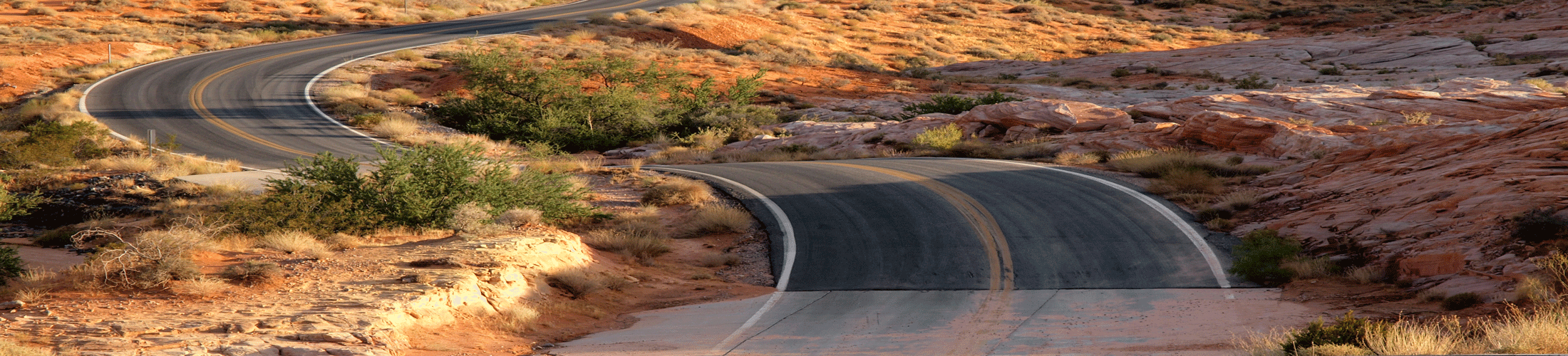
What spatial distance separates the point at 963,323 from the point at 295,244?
830 centimetres

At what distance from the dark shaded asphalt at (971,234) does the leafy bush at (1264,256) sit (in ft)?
1.57

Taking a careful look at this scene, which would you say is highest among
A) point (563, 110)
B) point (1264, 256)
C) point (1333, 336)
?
point (1333, 336)

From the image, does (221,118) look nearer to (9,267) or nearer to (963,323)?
(9,267)

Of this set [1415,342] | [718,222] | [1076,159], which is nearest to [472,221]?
[718,222]

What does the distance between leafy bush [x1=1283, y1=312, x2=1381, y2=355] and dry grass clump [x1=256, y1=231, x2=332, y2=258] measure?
34.3ft

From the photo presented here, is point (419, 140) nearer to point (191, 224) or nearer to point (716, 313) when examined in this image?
point (191, 224)

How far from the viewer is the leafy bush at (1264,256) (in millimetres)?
10680

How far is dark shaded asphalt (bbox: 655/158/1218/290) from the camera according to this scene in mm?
11289

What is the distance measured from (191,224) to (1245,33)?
5978 cm

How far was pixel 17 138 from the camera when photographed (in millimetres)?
21078

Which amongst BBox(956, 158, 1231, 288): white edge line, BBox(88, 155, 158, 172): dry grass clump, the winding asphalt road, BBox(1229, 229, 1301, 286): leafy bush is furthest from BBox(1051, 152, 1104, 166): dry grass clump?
BBox(88, 155, 158, 172): dry grass clump

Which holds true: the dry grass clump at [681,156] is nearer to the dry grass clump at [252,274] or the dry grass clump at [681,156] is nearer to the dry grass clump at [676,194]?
the dry grass clump at [676,194]

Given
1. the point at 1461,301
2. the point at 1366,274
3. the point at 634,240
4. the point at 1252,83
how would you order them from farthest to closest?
1. the point at 1252,83
2. the point at 634,240
3. the point at 1366,274
4. the point at 1461,301

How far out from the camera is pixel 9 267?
9.67 meters
